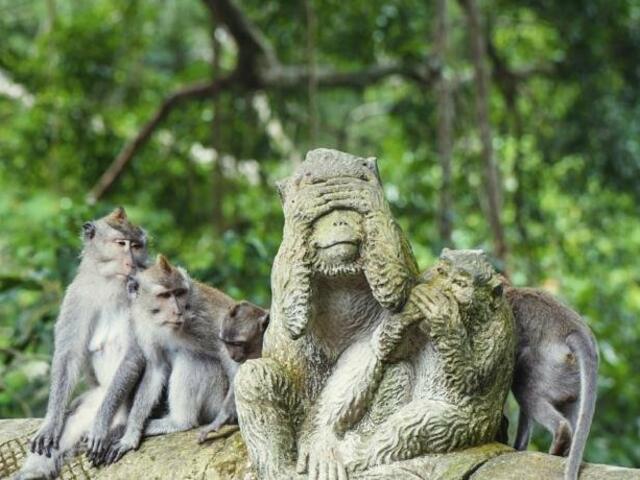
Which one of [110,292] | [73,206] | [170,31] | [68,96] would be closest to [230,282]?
[73,206]

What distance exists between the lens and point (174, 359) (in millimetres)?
4797

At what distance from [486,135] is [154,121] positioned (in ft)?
12.4

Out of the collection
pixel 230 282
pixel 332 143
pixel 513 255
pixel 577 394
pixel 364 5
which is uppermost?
pixel 364 5

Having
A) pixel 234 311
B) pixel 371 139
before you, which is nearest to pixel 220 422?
pixel 234 311

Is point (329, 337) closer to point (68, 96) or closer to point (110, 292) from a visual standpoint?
point (110, 292)

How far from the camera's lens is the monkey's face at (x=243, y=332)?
4688mm

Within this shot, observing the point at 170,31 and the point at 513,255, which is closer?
the point at 513,255

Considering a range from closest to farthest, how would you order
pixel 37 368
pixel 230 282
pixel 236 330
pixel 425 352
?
A: 1. pixel 425 352
2. pixel 236 330
3. pixel 37 368
4. pixel 230 282

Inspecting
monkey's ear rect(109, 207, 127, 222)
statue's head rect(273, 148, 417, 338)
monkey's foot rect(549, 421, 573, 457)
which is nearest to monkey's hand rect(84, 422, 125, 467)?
monkey's ear rect(109, 207, 127, 222)

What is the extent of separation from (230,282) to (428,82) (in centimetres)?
360

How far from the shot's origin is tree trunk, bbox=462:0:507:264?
865cm

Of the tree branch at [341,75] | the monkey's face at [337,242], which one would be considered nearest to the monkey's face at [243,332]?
the monkey's face at [337,242]

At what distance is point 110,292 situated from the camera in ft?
16.2

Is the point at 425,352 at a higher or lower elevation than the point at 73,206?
lower
